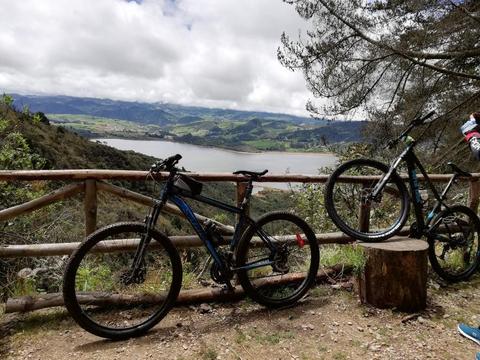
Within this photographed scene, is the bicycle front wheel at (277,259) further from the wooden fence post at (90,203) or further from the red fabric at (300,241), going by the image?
the wooden fence post at (90,203)

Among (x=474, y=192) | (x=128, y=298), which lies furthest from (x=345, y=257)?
(x=128, y=298)

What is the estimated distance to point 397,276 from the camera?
12.4 ft

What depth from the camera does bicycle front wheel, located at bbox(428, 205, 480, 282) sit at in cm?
452

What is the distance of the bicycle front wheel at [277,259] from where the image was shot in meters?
3.83

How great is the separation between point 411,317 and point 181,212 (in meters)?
2.43

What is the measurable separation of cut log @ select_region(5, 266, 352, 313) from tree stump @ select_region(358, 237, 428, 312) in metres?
0.77

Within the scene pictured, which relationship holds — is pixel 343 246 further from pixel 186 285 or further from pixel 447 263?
pixel 186 285

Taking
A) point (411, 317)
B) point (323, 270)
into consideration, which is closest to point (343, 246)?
point (323, 270)

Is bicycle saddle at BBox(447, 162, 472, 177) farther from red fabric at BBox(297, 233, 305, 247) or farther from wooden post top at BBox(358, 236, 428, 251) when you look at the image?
red fabric at BBox(297, 233, 305, 247)

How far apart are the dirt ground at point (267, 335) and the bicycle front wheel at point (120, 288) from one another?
15cm

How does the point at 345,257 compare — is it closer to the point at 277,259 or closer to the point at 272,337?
the point at 277,259

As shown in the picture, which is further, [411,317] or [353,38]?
[353,38]

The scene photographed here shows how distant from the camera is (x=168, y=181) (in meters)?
3.37

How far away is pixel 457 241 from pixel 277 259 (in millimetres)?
2373
